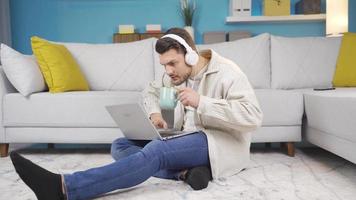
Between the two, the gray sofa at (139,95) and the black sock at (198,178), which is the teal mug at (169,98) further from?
the gray sofa at (139,95)

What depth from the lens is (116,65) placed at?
2867 mm

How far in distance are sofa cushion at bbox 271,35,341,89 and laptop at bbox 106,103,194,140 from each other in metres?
1.38

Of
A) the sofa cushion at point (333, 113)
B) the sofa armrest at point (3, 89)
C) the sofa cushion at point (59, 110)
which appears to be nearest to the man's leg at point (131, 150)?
the sofa cushion at point (59, 110)

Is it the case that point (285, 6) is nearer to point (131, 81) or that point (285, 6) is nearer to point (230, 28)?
point (230, 28)

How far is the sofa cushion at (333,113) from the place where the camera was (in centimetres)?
158

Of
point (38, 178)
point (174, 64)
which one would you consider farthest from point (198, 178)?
point (38, 178)

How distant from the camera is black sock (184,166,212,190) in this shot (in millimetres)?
1533

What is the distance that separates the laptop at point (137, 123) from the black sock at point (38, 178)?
1.40 feet

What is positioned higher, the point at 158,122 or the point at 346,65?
the point at 346,65

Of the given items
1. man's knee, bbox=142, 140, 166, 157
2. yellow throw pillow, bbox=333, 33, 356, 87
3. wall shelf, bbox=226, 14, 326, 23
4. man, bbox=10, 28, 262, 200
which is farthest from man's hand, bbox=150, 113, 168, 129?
wall shelf, bbox=226, 14, 326, 23

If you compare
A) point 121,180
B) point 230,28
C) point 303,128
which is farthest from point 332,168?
point 230,28

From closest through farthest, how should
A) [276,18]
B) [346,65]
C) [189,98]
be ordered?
[189,98], [346,65], [276,18]

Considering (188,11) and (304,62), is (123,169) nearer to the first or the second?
(304,62)

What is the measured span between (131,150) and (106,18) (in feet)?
9.31
